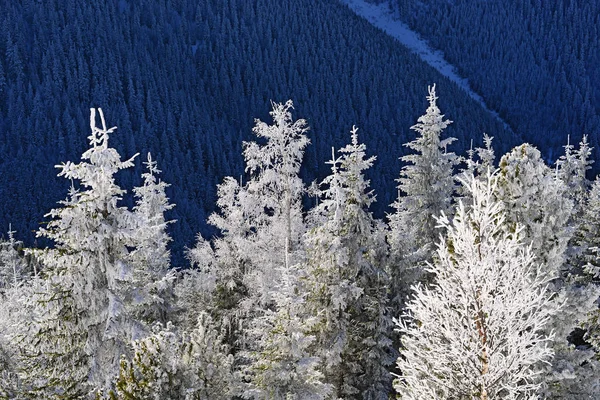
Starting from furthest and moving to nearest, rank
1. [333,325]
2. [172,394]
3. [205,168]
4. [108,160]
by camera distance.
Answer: [205,168] → [333,325] → [108,160] → [172,394]

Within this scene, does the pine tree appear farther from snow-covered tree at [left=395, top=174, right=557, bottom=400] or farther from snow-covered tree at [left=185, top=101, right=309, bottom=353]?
snow-covered tree at [left=395, top=174, right=557, bottom=400]

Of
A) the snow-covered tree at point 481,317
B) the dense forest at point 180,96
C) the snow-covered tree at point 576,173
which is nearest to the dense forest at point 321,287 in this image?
the snow-covered tree at point 481,317

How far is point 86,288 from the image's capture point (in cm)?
1171

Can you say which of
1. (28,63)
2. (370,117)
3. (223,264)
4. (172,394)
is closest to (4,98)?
(28,63)

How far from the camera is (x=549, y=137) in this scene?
17950 cm

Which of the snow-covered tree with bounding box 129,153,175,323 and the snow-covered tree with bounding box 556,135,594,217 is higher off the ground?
the snow-covered tree with bounding box 556,135,594,217

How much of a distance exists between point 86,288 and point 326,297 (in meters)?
7.78

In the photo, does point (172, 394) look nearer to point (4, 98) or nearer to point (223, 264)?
point (223, 264)

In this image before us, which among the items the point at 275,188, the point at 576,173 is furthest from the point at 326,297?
the point at 576,173

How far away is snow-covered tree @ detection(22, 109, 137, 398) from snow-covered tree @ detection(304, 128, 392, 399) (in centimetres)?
676

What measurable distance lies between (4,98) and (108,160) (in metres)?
158

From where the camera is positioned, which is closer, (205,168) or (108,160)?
(108,160)

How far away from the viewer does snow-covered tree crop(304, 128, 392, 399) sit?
16.9 meters

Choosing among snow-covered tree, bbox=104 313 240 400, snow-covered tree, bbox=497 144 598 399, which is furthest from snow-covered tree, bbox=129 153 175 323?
snow-covered tree, bbox=497 144 598 399
